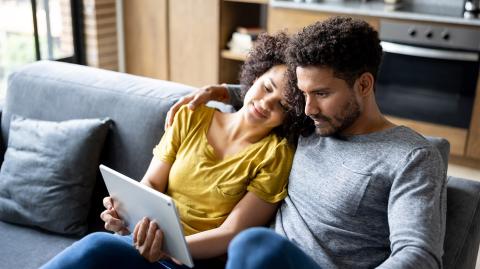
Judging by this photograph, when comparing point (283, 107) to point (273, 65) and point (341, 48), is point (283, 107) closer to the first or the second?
point (273, 65)

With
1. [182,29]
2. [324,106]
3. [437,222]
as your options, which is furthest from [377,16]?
[437,222]

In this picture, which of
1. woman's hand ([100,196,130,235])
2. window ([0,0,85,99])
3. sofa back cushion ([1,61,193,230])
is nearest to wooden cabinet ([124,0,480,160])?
window ([0,0,85,99])

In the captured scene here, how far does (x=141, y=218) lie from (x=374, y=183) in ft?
1.87

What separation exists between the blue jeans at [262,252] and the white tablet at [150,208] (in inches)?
8.8

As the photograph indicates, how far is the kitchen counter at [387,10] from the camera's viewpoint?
3.01 metres

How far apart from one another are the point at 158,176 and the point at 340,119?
0.57 meters

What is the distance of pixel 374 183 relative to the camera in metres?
1.28

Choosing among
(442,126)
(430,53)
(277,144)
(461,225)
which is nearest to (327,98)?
(277,144)

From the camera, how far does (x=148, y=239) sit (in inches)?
52.5

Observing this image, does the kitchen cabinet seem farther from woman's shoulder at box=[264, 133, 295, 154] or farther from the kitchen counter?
woman's shoulder at box=[264, 133, 295, 154]

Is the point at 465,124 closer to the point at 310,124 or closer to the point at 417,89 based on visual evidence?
the point at 417,89

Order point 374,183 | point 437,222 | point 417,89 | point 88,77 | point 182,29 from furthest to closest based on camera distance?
1. point 182,29
2. point 417,89
3. point 88,77
4. point 374,183
5. point 437,222

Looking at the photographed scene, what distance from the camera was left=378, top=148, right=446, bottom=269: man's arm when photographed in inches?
43.8

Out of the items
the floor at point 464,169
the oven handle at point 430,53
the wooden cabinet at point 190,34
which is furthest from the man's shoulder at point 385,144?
the wooden cabinet at point 190,34
